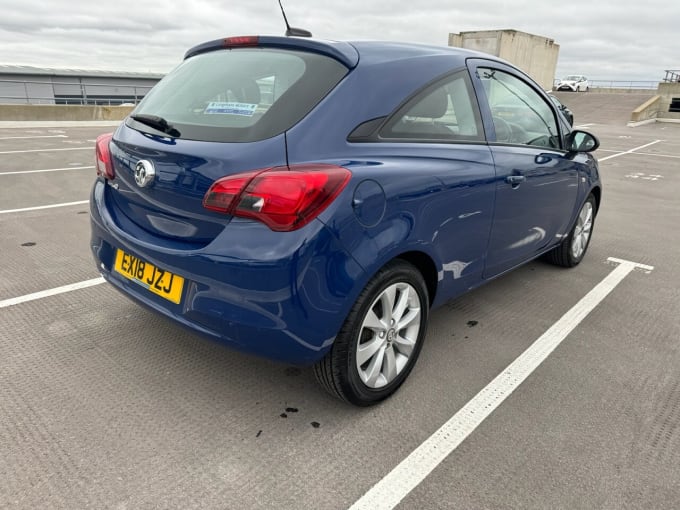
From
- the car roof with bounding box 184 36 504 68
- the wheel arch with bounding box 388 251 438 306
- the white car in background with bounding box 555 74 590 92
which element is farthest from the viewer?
the white car in background with bounding box 555 74 590 92

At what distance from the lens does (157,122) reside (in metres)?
2.39

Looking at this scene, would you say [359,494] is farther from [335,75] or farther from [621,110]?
[621,110]

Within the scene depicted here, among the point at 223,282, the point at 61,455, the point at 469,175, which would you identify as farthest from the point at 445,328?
the point at 61,455

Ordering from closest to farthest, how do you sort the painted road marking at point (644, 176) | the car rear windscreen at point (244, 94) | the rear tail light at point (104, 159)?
the car rear windscreen at point (244, 94)
the rear tail light at point (104, 159)
the painted road marking at point (644, 176)

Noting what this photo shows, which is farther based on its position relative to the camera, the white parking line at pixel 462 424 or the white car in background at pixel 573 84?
the white car in background at pixel 573 84

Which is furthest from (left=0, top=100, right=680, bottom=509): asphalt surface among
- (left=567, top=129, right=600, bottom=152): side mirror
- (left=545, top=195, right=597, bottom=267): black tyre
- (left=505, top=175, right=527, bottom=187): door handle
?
(left=567, top=129, right=600, bottom=152): side mirror

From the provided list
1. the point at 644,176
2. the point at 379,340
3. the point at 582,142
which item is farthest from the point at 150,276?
the point at 644,176

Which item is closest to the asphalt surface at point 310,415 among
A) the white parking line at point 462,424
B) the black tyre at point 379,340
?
the white parking line at point 462,424

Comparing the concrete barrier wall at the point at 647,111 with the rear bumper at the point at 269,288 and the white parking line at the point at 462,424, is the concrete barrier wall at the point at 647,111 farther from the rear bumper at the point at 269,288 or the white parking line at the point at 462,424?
the rear bumper at the point at 269,288

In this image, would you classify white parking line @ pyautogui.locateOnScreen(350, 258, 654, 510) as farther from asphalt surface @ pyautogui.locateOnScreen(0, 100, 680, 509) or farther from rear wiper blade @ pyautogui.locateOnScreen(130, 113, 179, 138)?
rear wiper blade @ pyautogui.locateOnScreen(130, 113, 179, 138)

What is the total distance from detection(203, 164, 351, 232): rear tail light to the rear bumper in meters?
0.05

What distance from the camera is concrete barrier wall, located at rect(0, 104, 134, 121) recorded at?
649 inches

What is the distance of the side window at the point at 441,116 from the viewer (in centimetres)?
236

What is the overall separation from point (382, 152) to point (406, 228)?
0.34 metres
